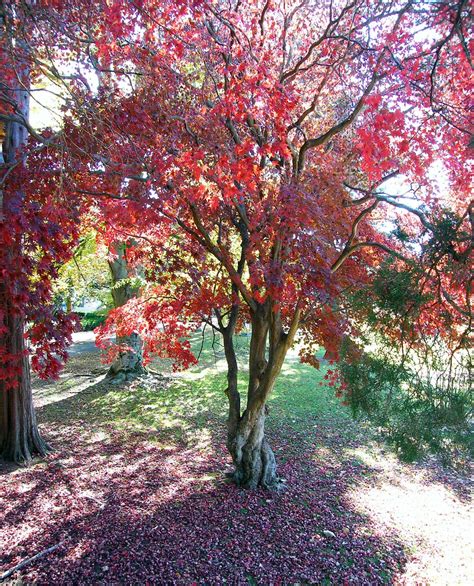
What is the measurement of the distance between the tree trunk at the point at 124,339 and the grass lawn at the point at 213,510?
6.72 feet

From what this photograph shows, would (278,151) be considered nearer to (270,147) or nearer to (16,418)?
(270,147)

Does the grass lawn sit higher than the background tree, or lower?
lower

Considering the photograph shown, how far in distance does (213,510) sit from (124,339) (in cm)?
661

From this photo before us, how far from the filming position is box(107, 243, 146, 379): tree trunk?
11.5m

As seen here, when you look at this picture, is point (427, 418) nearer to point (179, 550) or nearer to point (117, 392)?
point (179, 550)

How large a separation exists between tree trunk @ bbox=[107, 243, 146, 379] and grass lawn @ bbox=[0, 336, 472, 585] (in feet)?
6.72

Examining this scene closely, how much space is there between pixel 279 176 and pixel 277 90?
1.35 metres

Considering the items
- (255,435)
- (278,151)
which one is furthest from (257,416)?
(278,151)

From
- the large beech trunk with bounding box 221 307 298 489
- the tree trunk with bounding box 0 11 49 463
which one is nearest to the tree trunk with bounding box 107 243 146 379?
the tree trunk with bounding box 0 11 49 463

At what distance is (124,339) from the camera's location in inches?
452

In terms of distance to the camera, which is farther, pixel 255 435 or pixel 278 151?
pixel 255 435

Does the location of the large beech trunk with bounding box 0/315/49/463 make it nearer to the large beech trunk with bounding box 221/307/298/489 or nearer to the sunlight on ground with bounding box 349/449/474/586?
the large beech trunk with bounding box 221/307/298/489

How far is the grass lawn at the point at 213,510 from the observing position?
4.57 meters

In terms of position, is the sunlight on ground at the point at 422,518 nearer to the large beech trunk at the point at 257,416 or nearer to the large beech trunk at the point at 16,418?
the large beech trunk at the point at 257,416
